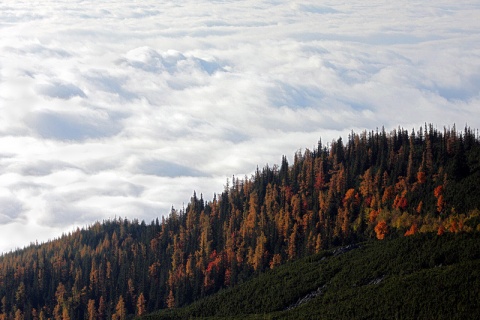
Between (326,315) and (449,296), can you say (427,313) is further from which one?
(326,315)

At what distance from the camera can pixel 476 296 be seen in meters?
174

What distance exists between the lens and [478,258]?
198 metres

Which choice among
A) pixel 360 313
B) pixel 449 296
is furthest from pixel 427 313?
pixel 360 313

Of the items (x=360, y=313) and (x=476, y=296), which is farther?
(x=360, y=313)

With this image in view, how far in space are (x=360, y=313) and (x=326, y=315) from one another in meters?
11.1

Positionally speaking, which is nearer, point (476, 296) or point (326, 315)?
point (476, 296)

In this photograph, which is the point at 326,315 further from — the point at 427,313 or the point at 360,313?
the point at 427,313

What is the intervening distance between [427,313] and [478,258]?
97.0 feet

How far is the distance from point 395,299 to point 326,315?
748 inches

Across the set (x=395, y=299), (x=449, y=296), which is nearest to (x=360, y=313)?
(x=395, y=299)

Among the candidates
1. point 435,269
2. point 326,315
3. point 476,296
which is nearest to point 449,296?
point 476,296

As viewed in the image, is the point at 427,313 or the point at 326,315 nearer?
the point at 427,313

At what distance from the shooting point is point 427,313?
176625 mm

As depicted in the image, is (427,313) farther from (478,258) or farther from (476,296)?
(478,258)
